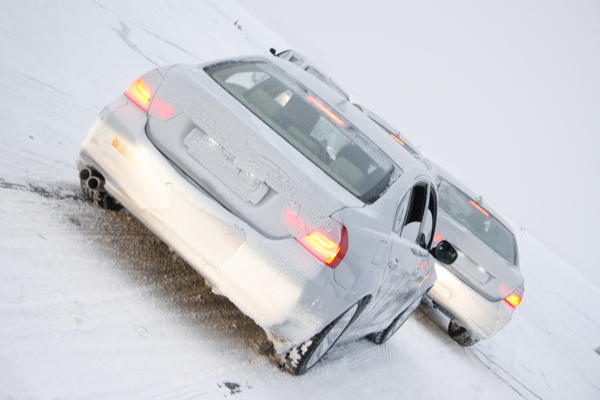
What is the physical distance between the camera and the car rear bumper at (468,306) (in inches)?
304

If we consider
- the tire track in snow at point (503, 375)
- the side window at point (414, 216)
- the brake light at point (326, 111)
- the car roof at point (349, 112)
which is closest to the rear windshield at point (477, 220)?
the tire track in snow at point (503, 375)

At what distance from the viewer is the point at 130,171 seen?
405 centimetres

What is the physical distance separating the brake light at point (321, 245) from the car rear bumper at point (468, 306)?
451cm

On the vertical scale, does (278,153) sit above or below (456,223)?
above

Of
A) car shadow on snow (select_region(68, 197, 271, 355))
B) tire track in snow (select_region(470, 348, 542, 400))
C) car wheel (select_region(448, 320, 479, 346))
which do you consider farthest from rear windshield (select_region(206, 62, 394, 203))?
tire track in snow (select_region(470, 348, 542, 400))

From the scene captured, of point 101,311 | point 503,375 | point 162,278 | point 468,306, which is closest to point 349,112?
point 162,278

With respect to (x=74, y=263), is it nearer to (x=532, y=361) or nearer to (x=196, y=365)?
(x=196, y=365)

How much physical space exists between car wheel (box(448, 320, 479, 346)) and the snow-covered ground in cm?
16

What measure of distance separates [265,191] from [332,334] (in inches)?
43.0

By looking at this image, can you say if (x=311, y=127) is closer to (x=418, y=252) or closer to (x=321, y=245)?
(x=321, y=245)

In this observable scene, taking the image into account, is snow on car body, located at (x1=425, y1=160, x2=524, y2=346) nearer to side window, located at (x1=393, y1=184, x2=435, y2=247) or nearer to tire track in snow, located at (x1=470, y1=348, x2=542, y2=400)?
tire track in snow, located at (x1=470, y1=348, x2=542, y2=400)

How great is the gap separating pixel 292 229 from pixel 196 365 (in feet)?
3.28

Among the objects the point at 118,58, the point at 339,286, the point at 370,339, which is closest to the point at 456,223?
the point at 370,339

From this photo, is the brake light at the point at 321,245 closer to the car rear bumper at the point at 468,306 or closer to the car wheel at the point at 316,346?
the car wheel at the point at 316,346
